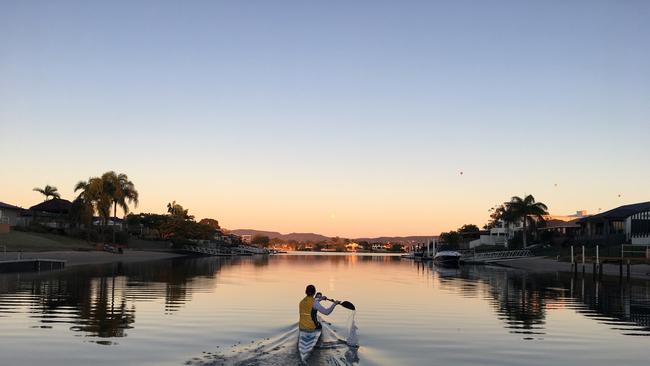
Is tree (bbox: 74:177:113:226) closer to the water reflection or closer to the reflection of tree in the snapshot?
the reflection of tree

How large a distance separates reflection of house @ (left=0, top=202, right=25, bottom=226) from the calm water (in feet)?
181

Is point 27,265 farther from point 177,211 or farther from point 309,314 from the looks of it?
point 177,211

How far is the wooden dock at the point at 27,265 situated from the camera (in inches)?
2232

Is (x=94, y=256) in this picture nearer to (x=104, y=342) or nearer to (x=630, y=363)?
(x=104, y=342)

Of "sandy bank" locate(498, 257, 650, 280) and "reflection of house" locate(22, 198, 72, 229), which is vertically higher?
"reflection of house" locate(22, 198, 72, 229)

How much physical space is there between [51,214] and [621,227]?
98703 mm

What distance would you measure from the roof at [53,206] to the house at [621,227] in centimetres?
9337

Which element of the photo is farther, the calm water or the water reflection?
the water reflection

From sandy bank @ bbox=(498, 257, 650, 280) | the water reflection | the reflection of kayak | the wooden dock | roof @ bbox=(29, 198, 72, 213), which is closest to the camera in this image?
the reflection of kayak

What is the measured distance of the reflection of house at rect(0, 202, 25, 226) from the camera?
9426 cm

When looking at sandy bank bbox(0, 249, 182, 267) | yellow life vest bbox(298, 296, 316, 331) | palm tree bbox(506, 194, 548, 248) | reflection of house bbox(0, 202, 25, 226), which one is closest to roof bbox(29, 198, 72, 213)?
reflection of house bbox(0, 202, 25, 226)

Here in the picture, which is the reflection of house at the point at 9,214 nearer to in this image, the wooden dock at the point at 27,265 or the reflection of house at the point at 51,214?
the reflection of house at the point at 51,214

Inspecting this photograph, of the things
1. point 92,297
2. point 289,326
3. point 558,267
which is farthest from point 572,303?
point 558,267

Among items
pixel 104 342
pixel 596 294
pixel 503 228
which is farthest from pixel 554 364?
pixel 503 228
